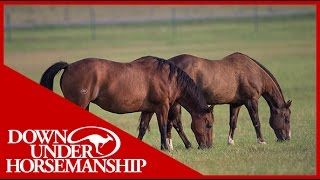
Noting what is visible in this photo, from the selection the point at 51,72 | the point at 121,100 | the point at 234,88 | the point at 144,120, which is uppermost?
the point at 51,72

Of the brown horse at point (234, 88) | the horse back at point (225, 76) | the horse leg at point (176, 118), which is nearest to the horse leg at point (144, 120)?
the brown horse at point (234, 88)

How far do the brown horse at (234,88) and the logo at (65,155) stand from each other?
310 cm

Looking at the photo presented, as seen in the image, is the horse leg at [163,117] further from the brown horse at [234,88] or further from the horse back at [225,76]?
the horse back at [225,76]

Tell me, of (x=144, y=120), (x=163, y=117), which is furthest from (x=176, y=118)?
(x=163, y=117)

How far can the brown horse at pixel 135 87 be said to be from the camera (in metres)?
14.1

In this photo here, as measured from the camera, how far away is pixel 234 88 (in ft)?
55.2

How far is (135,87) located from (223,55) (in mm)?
28100

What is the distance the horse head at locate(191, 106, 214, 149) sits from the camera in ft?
50.4

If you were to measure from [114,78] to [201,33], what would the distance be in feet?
158

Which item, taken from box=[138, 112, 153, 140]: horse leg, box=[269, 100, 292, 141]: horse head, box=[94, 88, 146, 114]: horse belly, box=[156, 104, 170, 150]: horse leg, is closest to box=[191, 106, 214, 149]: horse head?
box=[156, 104, 170, 150]: horse leg

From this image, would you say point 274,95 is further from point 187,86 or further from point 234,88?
point 187,86

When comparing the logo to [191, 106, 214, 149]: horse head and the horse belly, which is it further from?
[191, 106, 214, 149]: horse head

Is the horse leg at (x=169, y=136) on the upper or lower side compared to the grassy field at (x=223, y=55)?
upper

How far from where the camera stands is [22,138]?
1259cm
